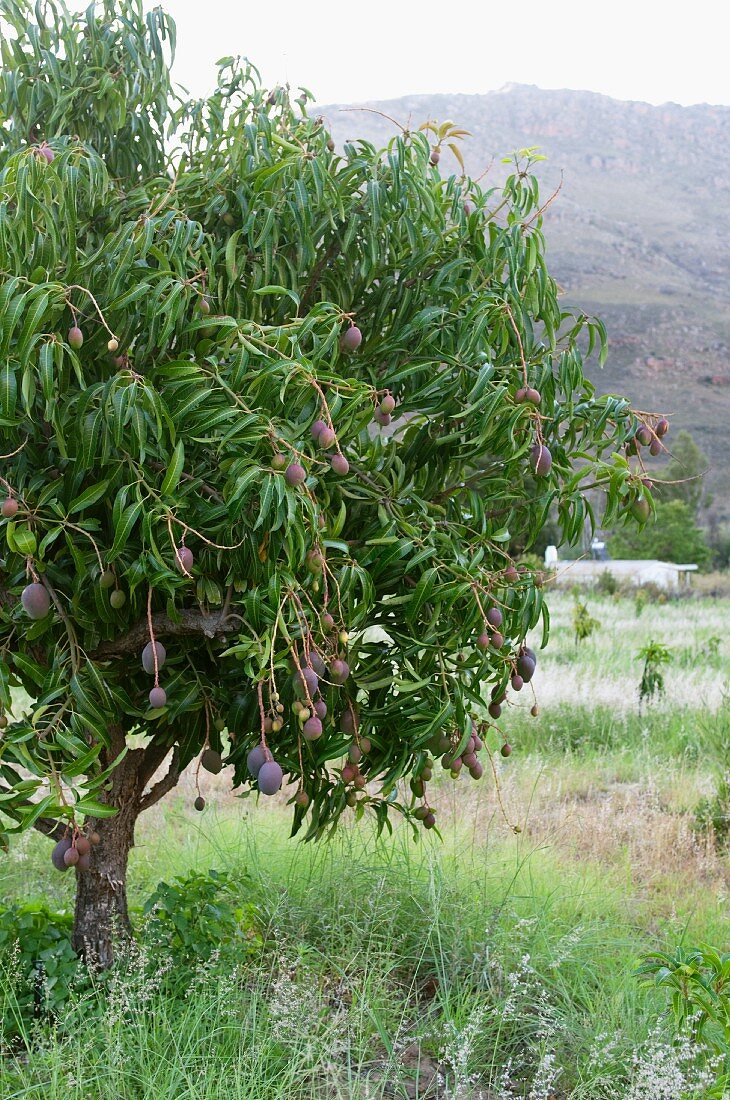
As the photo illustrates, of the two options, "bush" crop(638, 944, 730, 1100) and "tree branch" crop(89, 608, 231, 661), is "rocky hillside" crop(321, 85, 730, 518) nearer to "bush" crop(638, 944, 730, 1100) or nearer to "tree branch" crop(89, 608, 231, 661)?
"bush" crop(638, 944, 730, 1100)

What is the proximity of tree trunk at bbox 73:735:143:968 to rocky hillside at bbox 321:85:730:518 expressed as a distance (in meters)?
19.6

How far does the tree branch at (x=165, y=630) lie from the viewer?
A: 7.97 feet

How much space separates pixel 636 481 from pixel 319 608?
34.1 inches

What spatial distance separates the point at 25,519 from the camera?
226 centimetres

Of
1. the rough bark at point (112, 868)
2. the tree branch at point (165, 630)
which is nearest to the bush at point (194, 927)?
the rough bark at point (112, 868)

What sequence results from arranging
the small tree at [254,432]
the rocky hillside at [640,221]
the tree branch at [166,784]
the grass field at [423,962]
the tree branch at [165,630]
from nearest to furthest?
the small tree at [254,432] < the tree branch at [165,630] < the grass field at [423,962] < the tree branch at [166,784] < the rocky hillside at [640,221]

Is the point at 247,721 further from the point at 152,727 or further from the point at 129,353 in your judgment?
the point at 129,353

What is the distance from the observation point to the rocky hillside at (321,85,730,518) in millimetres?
45219

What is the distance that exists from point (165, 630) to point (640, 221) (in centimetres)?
8377

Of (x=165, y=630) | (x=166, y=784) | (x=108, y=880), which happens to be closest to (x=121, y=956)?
(x=108, y=880)

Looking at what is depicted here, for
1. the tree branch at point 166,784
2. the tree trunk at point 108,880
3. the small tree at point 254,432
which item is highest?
the small tree at point 254,432

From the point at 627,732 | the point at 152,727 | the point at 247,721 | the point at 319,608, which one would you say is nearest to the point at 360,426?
the point at 319,608

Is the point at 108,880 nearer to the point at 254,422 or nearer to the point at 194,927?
the point at 194,927

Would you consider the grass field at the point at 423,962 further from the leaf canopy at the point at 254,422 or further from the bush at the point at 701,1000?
the leaf canopy at the point at 254,422
